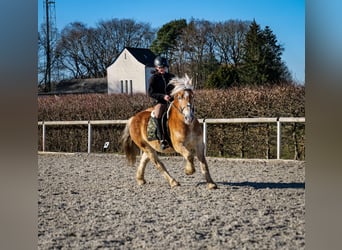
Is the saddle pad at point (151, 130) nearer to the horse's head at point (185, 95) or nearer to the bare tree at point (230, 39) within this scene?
the horse's head at point (185, 95)

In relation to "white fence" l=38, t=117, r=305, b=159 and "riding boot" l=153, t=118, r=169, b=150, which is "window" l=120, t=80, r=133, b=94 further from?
"white fence" l=38, t=117, r=305, b=159

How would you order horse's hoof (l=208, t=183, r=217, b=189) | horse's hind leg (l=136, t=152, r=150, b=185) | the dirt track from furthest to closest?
horse's hind leg (l=136, t=152, r=150, b=185) → horse's hoof (l=208, t=183, r=217, b=189) → the dirt track

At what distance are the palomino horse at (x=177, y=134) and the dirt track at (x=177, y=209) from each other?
217 mm

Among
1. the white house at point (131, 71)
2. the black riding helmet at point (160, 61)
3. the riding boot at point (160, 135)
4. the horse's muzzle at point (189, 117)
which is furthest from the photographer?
the riding boot at point (160, 135)

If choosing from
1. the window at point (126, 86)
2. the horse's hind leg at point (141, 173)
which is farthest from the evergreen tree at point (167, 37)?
the horse's hind leg at point (141, 173)

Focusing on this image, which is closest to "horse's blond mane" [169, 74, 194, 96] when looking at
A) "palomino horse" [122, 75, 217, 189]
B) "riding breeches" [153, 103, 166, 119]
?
"palomino horse" [122, 75, 217, 189]

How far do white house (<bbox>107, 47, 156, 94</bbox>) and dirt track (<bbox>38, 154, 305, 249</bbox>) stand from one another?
92cm

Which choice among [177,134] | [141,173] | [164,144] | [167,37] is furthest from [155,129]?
[167,37]

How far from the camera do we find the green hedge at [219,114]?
16.3 feet

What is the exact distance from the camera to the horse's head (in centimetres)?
462

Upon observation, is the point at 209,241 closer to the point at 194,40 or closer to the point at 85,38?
the point at 194,40

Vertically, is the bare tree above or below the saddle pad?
above

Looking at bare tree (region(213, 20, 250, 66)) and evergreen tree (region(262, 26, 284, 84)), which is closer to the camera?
evergreen tree (region(262, 26, 284, 84))

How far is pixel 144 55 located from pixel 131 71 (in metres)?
0.17
